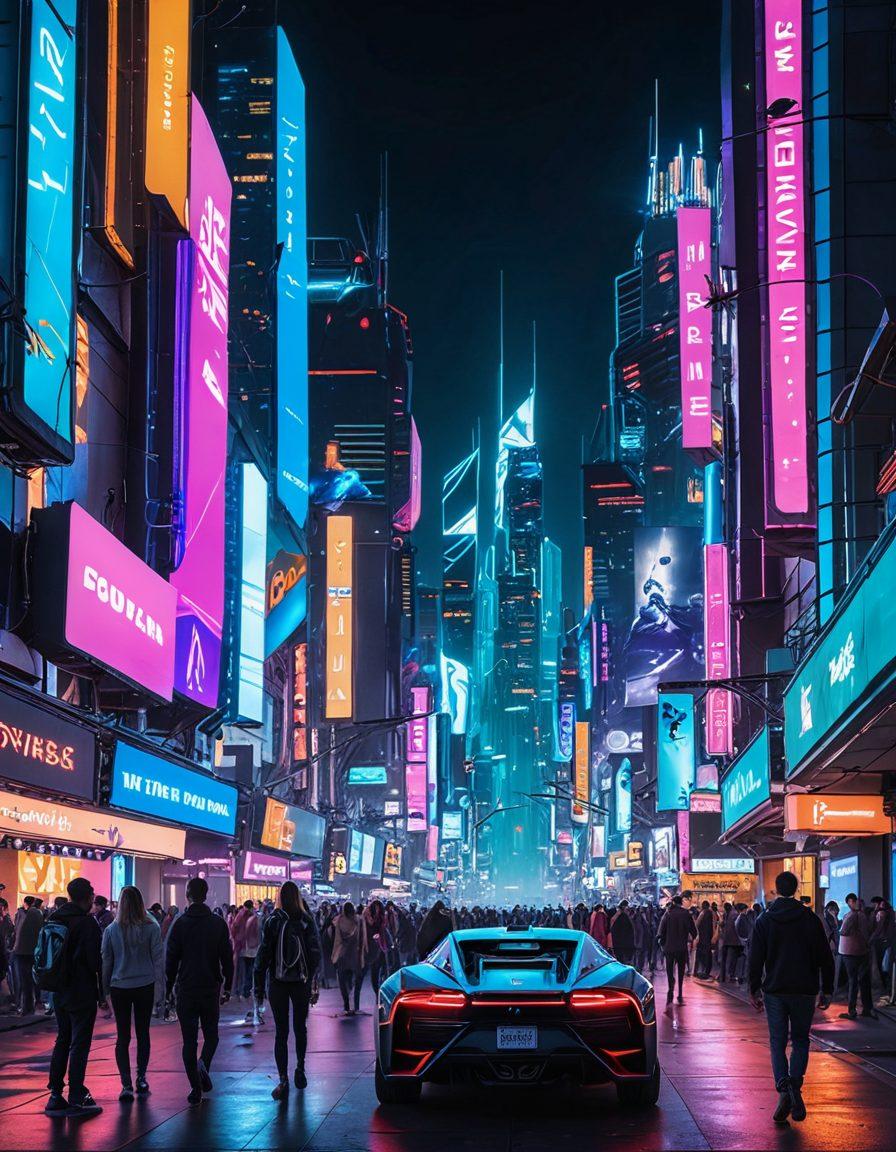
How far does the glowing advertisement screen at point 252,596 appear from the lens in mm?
41844

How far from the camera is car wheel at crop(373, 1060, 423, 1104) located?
447 inches

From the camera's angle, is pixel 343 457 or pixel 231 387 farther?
pixel 343 457

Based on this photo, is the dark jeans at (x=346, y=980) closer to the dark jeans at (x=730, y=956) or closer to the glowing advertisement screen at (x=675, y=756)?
the dark jeans at (x=730, y=956)

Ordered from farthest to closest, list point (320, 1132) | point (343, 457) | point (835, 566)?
point (343, 457) → point (835, 566) → point (320, 1132)

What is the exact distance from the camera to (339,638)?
7088 centimetres

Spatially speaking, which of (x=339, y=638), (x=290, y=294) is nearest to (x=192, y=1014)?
(x=290, y=294)

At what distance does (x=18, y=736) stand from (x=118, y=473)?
1060 centimetres

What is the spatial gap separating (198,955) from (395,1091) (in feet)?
5.81

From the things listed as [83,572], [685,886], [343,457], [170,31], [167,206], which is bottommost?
[685,886]

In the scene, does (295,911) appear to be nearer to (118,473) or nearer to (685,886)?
(118,473)

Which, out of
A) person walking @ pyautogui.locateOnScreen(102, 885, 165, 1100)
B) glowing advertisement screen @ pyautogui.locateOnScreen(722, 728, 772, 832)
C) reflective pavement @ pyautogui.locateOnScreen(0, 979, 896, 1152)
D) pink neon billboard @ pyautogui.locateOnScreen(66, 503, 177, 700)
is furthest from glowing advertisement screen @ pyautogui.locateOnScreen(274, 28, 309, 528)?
person walking @ pyautogui.locateOnScreen(102, 885, 165, 1100)

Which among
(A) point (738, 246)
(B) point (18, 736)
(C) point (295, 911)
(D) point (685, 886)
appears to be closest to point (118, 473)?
(B) point (18, 736)

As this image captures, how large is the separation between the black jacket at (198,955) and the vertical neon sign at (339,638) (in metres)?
57.2

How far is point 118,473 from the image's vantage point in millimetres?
29891
